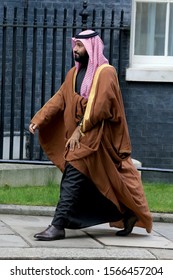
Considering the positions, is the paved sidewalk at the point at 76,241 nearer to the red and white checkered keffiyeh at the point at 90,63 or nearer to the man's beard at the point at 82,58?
the red and white checkered keffiyeh at the point at 90,63

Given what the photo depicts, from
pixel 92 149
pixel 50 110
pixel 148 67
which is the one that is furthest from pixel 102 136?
pixel 148 67

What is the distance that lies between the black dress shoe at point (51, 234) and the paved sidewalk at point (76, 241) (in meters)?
0.05

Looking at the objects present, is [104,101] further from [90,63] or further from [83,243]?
[83,243]

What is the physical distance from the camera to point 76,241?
7.70 metres

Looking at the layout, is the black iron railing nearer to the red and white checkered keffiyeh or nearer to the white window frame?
the white window frame

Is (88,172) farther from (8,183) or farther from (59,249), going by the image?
(8,183)

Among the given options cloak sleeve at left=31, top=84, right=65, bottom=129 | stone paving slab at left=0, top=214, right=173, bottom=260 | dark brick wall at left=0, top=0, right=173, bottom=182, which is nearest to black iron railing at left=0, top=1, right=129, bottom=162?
dark brick wall at left=0, top=0, right=173, bottom=182

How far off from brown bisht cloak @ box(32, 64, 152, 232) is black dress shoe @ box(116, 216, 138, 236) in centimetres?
6

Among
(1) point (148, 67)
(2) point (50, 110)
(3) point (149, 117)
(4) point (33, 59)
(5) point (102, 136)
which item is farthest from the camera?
(1) point (148, 67)

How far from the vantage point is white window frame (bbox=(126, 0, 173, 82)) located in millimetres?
11609

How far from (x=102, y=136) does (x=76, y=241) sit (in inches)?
38.3

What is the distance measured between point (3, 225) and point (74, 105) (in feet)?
4.68
